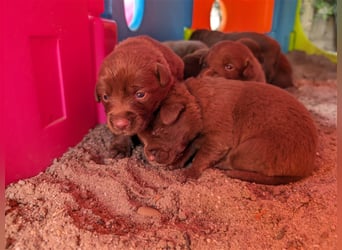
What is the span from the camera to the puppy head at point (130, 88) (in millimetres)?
2020

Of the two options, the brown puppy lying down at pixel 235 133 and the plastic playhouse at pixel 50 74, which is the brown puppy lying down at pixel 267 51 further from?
the brown puppy lying down at pixel 235 133

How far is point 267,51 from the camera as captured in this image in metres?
4.62

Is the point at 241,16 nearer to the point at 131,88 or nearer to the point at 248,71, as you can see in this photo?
the point at 248,71

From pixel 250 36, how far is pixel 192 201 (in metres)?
3.35

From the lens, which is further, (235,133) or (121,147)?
(121,147)

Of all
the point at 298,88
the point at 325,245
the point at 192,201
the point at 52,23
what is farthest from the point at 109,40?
the point at 298,88

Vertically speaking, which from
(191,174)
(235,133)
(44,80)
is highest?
(44,80)

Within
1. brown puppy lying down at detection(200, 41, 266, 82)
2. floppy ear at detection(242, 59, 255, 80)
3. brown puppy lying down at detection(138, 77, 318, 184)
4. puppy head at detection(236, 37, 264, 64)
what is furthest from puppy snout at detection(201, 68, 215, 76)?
puppy head at detection(236, 37, 264, 64)

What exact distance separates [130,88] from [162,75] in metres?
0.22

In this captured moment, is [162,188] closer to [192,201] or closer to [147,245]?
[192,201]

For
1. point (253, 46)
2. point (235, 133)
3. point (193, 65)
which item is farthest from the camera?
point (253, 46)

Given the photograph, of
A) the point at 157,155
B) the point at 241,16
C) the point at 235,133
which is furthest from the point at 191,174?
the point at 241,16

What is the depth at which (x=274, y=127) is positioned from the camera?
217 centimetres

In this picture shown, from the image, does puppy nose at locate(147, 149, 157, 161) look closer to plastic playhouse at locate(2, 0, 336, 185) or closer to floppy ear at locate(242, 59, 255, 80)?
plastic playhouse at locate(2, 0, 336, 185)
